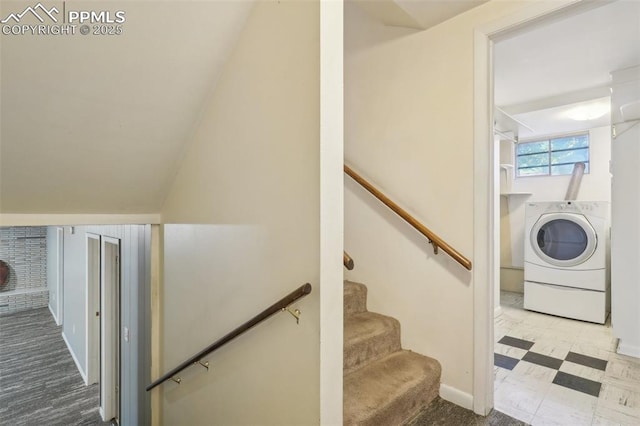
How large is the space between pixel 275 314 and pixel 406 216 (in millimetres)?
1182

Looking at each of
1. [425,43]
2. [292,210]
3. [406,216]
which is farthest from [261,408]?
[425,43]

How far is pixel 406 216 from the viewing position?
1.97m

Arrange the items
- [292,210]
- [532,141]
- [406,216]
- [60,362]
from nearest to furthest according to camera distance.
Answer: [292,210], [406,216], [60,362], [532,141]

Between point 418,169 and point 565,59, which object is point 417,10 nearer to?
point 418,169

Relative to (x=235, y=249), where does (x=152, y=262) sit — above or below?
below

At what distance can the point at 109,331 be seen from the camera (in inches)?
139

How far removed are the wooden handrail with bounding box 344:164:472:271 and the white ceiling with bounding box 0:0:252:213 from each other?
3.95 feet

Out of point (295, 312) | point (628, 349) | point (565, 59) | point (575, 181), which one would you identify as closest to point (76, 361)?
point (295, 312)

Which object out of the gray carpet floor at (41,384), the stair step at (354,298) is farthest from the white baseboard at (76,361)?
the stair step at (354,298)

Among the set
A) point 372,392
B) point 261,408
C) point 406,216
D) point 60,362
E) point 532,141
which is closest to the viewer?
point 261,408

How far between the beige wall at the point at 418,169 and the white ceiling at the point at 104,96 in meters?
1.23

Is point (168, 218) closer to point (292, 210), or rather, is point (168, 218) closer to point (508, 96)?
point (292, 210)

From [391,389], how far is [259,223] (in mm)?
1213

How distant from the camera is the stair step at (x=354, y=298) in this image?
7.27 feet
